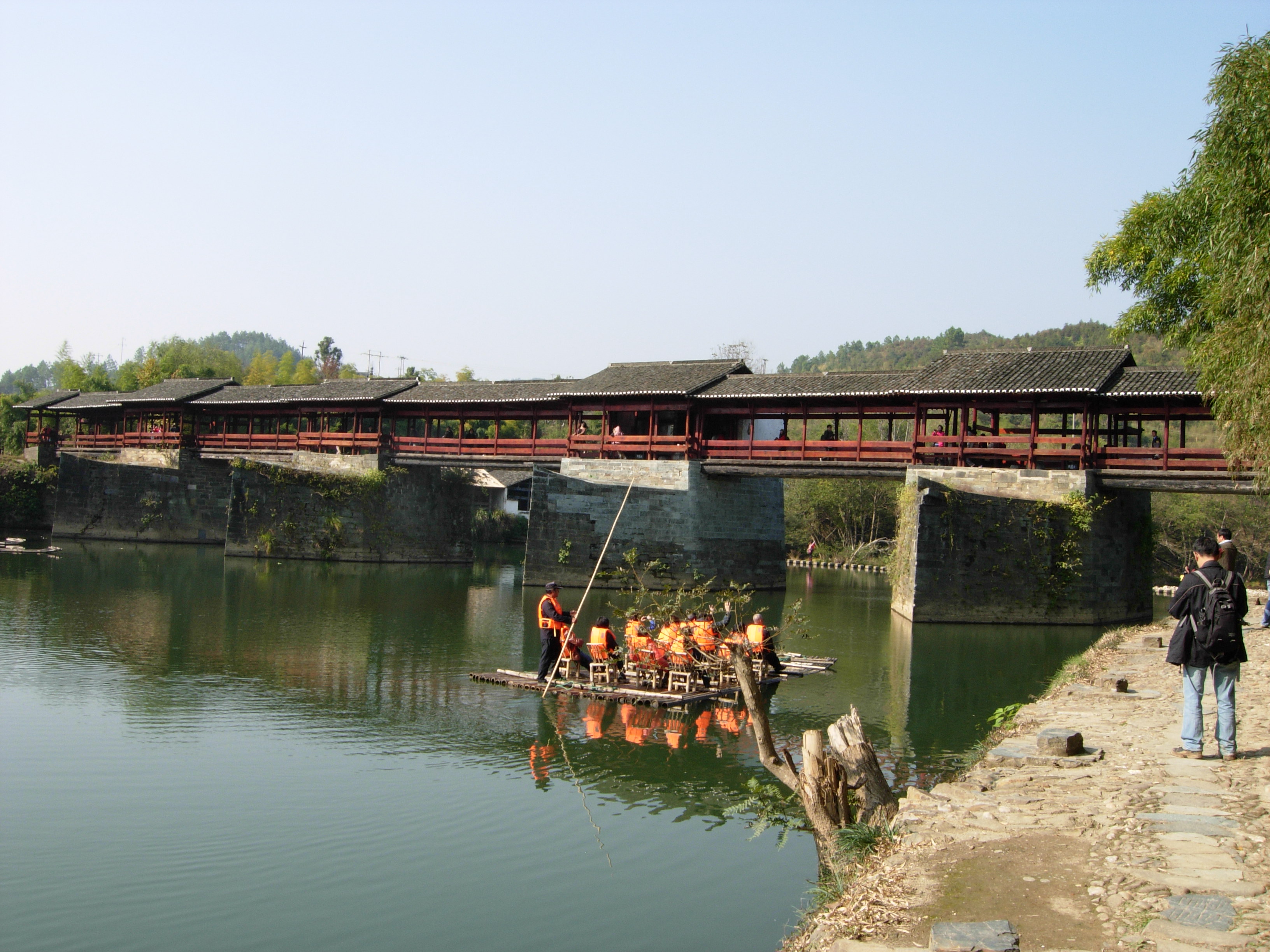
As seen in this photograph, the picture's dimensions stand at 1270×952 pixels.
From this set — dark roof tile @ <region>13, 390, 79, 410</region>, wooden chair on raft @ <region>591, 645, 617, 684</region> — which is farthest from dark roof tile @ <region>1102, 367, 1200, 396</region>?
dark roof tile @ <region>13, 390, 79, 410</region>

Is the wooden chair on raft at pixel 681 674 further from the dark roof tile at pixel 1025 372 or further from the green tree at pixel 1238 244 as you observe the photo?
the dark roof tile at pixel 1025 372

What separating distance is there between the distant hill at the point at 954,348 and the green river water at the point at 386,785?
3692cm

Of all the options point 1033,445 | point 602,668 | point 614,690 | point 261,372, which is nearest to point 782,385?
point 1033,445

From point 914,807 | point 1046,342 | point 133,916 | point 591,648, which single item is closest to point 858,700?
point 591,648

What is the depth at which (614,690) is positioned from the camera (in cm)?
1204

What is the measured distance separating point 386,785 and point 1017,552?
47.8ft

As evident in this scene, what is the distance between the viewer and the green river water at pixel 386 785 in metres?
6.14

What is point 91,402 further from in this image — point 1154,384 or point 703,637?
point 1154,384

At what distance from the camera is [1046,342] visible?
79.1 m

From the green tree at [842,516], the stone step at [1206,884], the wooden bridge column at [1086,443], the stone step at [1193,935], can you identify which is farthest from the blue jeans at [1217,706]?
the green tree at [842,516]

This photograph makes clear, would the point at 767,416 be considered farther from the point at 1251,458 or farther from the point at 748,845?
the point at 748,845

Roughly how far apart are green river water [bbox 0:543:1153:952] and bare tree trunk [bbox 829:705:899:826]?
639 millimetres

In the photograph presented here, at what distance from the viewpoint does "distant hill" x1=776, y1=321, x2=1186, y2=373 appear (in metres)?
67.0

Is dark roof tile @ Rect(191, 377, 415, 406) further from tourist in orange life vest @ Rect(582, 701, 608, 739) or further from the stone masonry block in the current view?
the stone masonry block
